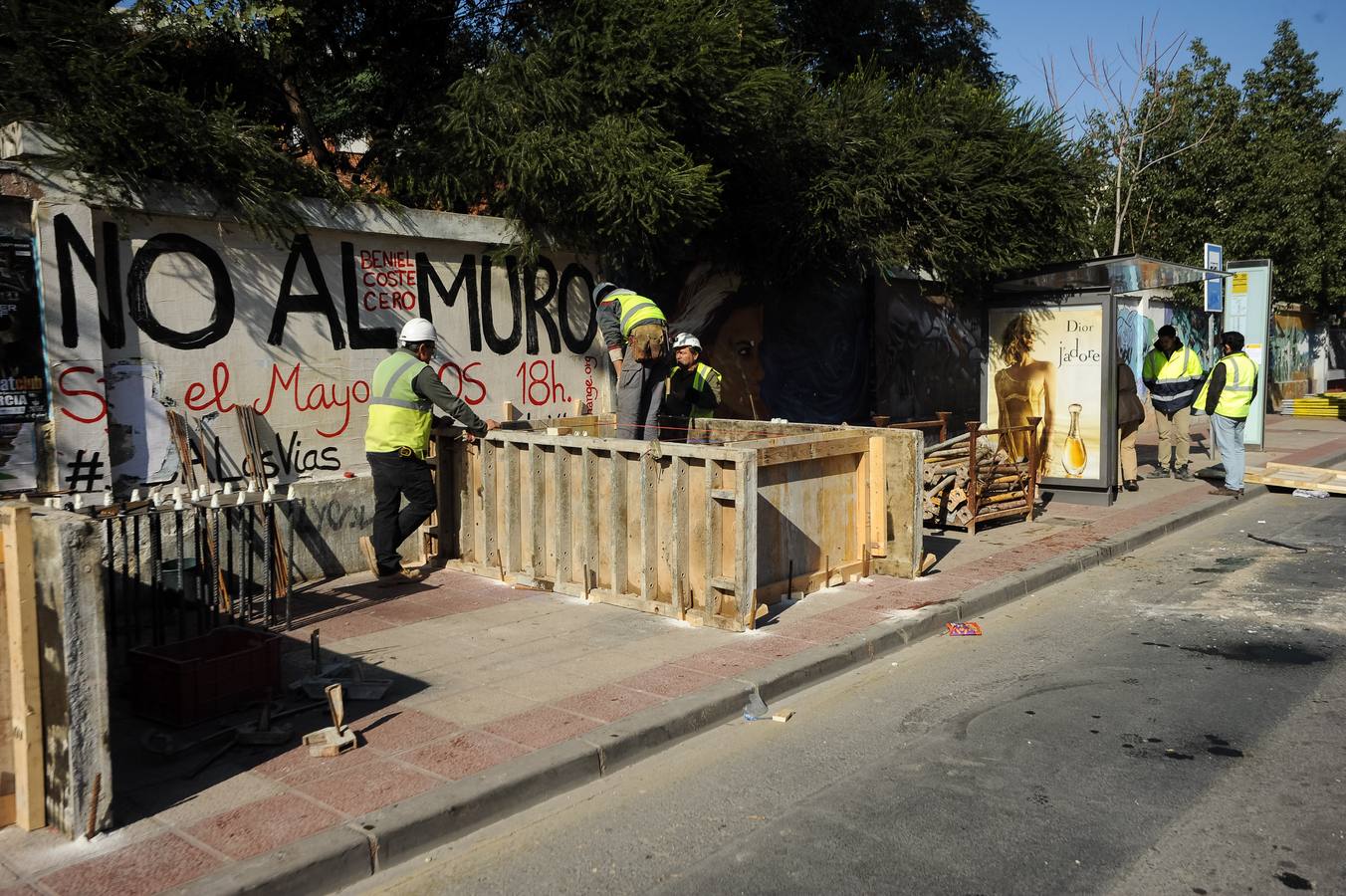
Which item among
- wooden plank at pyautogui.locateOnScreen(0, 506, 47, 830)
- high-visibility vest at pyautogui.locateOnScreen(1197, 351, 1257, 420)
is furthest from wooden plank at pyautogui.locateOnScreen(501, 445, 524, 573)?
high-visibility vest at pyautogui.locateOnScreen(1197, 351, 1257, 420)

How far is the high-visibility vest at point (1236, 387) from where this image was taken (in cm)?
1323

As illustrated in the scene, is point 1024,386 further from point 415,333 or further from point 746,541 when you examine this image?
point 415,333

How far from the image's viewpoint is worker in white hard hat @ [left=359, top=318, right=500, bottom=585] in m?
8.26

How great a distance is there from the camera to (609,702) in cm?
573

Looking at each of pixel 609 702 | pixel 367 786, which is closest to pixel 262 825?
pixel 367 786

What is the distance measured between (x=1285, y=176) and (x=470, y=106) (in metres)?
20.0

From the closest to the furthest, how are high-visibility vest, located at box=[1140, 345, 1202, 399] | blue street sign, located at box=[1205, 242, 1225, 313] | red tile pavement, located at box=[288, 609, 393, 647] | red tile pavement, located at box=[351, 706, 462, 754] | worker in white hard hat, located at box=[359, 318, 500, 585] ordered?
red tile pavement, located at box=[351, 706, 462, 754] < red tile pavement, located at box=[288, 609, 393, 647] < worker in white hard hat, located at box=[359, 318, 500, 585] < high-visibility vest, located at box=[1140, 345, 1202, 399] < blue street sign, located at box=[1205, 242, 1225, 313]

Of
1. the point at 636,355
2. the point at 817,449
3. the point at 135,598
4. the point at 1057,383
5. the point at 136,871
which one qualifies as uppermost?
the point at 636,355

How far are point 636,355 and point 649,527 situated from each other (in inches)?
73.6

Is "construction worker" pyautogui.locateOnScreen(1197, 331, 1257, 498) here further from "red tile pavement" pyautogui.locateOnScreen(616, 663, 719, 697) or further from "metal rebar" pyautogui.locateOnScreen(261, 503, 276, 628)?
"metal rebar" pyautogui.locateOnScreen(261, 503, 276, 628)

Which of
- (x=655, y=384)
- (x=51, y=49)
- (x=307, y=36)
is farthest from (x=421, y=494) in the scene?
(x=307, y=36)

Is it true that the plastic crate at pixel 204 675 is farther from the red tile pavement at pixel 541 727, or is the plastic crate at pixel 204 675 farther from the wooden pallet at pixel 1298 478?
the wooden pallet at pixel 1298 478

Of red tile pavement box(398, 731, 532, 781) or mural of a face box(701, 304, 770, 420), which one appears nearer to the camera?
red tile pavement box(398, 731, 532, 781)

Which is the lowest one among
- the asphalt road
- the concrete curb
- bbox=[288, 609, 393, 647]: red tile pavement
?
the asphalt road
